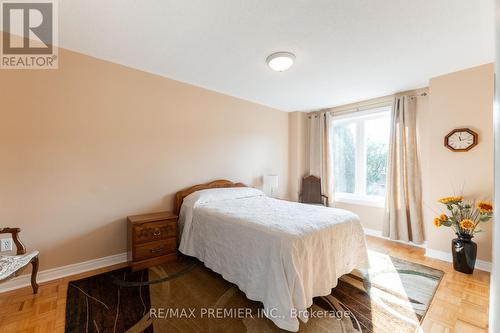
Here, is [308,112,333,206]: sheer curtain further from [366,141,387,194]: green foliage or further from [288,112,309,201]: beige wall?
[366,141,387,194]: green foliage

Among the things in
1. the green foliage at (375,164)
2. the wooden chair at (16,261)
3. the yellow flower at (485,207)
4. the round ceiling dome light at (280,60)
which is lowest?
the wooden chair at (16,261)

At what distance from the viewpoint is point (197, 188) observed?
329 centimetres

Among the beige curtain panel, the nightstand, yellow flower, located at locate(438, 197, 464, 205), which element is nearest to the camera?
the nightstand

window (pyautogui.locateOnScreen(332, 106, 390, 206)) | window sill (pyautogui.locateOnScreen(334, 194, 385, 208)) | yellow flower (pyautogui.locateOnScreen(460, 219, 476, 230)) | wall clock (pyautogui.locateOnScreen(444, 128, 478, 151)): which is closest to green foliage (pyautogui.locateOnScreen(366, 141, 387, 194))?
window (pyautogui.locateOnScreen(332, 106, 390, 206))

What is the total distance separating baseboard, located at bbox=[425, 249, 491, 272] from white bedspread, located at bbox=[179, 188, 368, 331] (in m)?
1.31

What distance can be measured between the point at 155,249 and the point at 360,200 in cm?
364

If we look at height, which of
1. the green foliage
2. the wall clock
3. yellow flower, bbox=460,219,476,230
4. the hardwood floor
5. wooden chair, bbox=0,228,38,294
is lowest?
the hardwood floor

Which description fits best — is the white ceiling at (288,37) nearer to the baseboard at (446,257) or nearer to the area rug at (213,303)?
the baseboard at (446,257)

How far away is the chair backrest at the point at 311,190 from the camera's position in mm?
4404

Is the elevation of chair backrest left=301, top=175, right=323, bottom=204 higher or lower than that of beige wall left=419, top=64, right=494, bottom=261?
lower

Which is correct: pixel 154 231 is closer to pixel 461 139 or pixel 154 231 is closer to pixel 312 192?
pixel 312 192

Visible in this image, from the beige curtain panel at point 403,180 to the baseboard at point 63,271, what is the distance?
408 centimetres

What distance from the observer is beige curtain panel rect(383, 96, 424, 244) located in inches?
131

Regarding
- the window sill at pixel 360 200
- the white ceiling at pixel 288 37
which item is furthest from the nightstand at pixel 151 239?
the window sill at pixel 360 200
